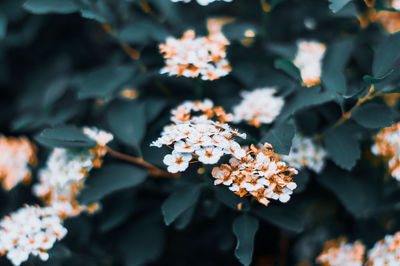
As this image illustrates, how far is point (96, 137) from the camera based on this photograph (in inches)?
49.8

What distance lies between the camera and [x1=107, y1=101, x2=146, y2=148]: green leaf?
1303 millimetres

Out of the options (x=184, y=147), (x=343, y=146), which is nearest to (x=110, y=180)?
(x=184, y=147)

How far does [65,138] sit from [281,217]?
0.67 m

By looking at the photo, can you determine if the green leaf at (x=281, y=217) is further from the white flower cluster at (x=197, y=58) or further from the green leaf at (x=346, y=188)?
the white flower cluster at (x=197, y=58)

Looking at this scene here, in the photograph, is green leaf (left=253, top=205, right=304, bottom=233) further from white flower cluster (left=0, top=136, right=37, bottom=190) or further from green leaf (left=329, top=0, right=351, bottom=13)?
white flower cluster (left=0, top=136, right=37, bottom=190)

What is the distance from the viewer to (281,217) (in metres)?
1.22

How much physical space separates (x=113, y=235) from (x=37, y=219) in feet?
1.25

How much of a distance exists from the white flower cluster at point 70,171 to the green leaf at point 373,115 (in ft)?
2.46

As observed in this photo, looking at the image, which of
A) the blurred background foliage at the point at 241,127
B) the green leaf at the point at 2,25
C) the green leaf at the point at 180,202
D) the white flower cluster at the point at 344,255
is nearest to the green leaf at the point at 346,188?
the blurred background foliage at the point at 241,127

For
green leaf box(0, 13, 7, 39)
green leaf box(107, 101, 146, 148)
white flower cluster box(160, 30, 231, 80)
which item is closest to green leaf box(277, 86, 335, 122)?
white flower cluster box(160, 30, 231, 80)

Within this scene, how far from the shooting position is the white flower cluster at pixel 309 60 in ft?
4.50

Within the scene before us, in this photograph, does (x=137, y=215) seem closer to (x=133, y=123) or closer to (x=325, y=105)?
(x=133, y=123)

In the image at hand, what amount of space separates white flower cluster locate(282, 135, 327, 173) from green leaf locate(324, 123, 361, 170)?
62mm

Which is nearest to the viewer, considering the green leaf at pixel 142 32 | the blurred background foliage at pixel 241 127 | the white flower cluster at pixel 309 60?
the blurred background foliage at pixel 241 127
